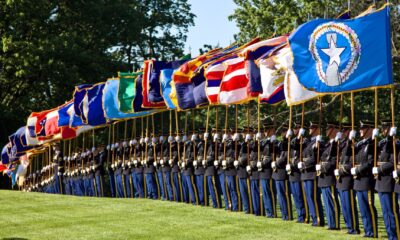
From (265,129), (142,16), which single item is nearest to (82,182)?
(265,129)

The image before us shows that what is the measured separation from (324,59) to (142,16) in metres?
32.1

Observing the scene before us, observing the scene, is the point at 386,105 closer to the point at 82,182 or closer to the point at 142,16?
the point at 82,182

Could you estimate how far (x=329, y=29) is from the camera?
547 inches

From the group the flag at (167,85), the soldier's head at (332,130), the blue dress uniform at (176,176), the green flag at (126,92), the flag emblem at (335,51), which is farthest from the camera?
the green flag at (126,92)

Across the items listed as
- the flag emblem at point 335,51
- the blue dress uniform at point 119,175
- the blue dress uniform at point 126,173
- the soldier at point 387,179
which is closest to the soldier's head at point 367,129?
the soldier at point 387,179

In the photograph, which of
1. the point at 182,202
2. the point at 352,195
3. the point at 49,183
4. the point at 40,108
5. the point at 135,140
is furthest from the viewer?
the point at 40,108

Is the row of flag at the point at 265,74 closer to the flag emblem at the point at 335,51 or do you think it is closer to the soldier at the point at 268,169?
the flag emblem at the point at 335,51

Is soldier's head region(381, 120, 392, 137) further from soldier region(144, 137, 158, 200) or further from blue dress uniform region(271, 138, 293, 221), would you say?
soldier region(144, 137, 158, 200)

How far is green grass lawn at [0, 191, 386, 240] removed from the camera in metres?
14.1

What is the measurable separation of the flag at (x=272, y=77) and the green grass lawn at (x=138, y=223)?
2.48 m

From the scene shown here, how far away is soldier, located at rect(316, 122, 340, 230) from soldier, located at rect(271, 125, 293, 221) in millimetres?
1470

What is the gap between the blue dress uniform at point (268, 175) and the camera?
53.1 feet

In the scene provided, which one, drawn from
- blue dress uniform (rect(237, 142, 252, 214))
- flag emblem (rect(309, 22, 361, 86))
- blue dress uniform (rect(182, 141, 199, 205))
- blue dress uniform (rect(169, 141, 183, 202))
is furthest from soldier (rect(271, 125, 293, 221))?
blue dress uniform (rect(169, 141, 183, 202))

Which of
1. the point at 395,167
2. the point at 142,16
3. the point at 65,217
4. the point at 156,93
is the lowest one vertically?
the point at 65,217
